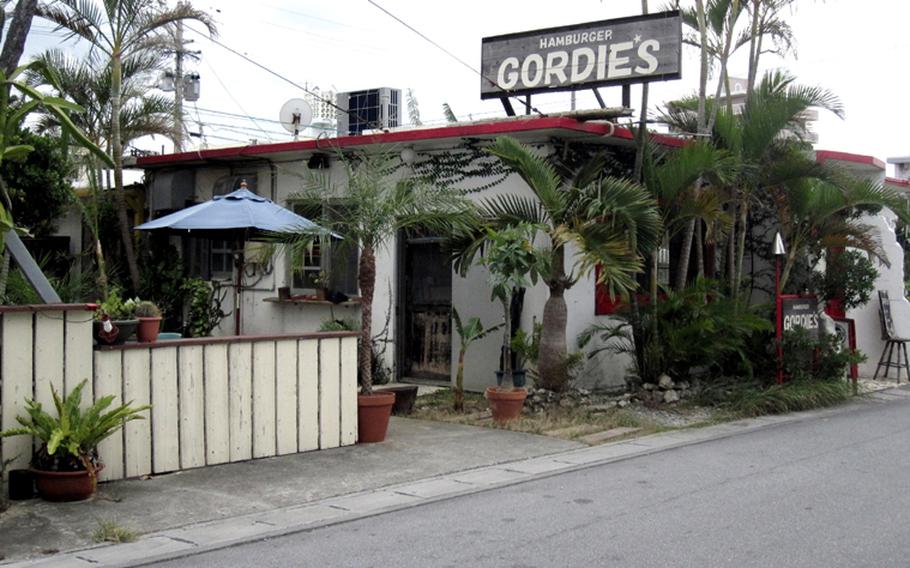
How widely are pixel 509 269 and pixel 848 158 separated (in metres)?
8.19

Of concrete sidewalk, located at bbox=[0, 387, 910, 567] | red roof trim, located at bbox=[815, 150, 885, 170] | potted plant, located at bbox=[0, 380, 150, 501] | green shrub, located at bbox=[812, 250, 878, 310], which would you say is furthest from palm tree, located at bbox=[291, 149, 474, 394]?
red roof trim, located at bbox=[815, 150, 885, 170]

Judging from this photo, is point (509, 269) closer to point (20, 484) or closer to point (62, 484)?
point (62, 484)

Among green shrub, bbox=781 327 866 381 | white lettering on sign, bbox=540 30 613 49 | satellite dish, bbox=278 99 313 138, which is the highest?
white lettering on sign, bbox=540 30 613 49

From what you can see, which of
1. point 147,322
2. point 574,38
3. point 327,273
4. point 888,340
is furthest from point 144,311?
point 888,340

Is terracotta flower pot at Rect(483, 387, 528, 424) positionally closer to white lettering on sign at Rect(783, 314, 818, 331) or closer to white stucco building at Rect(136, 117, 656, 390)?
white stucco building at Rect(136, 117, 656, 390)

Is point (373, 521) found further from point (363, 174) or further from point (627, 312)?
point (627, 312)

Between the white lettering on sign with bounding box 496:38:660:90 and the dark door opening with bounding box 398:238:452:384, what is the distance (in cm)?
282

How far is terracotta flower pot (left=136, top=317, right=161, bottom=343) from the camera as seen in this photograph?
846 centimetres

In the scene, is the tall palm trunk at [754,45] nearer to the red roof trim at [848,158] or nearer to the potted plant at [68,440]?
the red roof trim at [848,158]

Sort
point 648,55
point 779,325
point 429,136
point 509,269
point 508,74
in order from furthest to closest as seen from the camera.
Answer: point 508,74, point 779,325, point 429,136, point 648,55, point 509,269

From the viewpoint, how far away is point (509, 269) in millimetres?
11047

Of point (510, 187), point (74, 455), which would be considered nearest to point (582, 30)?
point (510, 187)

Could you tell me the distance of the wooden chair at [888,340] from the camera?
16.8m

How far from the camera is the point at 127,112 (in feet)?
53.2
